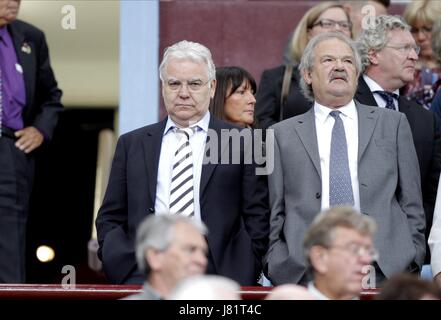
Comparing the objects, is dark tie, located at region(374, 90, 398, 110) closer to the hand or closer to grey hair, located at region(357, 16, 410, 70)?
grey hair, located at region(357, 16, 410, 70)

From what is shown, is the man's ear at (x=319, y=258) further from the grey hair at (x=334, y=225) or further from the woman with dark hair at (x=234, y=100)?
the woman with dark hair at (x=234, y=100)

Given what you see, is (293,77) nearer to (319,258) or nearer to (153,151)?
(153,151)

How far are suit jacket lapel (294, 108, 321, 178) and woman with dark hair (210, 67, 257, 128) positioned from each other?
62cm

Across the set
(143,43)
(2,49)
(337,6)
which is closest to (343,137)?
(337,6)

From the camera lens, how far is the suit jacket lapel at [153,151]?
8.21 metres

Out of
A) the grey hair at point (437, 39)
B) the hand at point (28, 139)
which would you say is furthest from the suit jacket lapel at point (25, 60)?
the grey hair at point (437, 39)

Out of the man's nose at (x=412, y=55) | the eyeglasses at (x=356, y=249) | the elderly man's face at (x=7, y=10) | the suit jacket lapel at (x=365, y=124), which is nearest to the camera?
the eyeglasses at (x=356, y=249)

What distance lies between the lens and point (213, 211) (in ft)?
26.7

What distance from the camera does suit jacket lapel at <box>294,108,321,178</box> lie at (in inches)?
325

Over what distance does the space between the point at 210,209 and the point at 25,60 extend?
8.14 feet

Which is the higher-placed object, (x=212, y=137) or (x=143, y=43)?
(x=143, y=43)

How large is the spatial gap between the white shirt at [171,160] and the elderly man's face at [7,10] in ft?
6.07

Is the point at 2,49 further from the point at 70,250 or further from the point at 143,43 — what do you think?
the point at 70,250

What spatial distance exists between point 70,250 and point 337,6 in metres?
5.57
